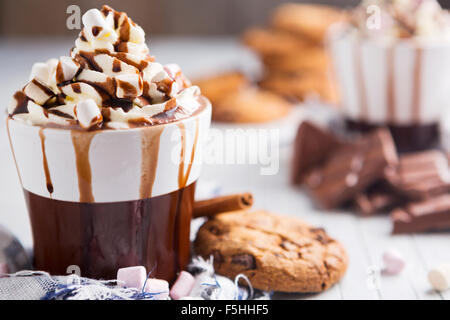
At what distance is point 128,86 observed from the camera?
0.93m

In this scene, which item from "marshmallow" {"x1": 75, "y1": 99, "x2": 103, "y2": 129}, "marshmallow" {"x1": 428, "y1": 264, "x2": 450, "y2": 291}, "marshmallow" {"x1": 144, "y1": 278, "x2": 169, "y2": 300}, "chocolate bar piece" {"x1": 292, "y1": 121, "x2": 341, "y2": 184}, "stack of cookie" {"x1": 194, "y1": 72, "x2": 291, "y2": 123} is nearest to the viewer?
"marshmallow" {"x1": 75, "y1": 99, "x2": 103, "y2": 129}

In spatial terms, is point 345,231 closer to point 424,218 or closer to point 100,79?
point 424,218

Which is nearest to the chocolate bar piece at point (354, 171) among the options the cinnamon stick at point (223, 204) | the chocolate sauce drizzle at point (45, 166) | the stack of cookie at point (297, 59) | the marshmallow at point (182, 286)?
the cinnamon stick at point (223, 204)

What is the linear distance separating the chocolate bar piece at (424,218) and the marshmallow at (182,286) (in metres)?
0.60

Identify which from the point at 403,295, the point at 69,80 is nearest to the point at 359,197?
the point at 403,295

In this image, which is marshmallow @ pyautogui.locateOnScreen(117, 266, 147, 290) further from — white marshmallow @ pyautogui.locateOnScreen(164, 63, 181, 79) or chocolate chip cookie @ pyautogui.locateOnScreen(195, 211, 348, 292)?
white marshmallow @ pyautogui.locateOnScreen(164, 63, 181, 79)

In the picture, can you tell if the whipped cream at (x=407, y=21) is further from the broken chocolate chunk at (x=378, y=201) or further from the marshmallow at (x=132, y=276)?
the marshmallow at (x=132, y=276)

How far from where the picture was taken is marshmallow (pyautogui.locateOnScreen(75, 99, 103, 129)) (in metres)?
0.87

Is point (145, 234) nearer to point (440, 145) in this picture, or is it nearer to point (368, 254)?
point (368, 254)

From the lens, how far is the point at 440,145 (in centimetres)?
194

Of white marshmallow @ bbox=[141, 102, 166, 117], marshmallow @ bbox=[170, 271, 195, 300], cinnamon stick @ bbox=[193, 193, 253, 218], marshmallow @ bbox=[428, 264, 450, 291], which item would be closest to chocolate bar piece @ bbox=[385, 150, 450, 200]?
marshmallow @ bbox=[428, 264, 450, 291]

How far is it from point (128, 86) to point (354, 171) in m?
0.85

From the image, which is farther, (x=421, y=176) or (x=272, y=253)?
(x=421, y=176)

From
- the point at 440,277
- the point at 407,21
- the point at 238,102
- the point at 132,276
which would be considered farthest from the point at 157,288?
the point at 238,102
